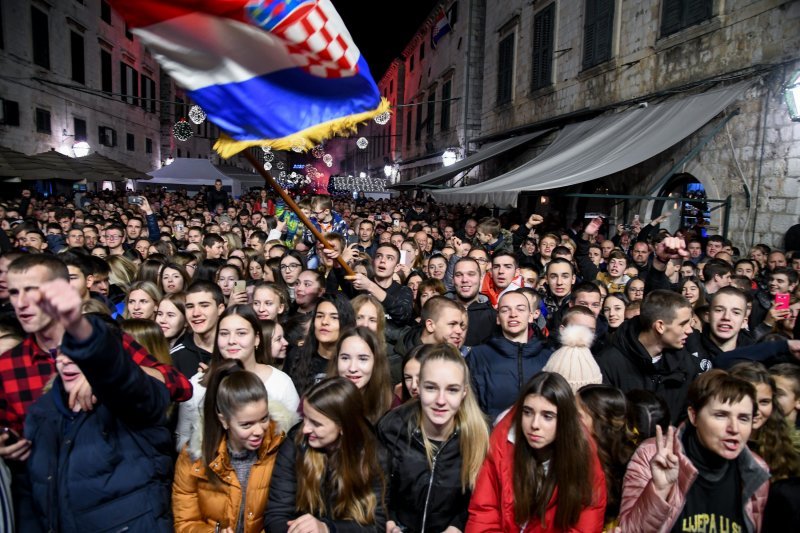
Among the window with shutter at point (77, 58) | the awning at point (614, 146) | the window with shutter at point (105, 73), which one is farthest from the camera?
the window with shutter at point (105, 73)

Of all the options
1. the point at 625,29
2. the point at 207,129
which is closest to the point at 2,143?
the point at 625,29

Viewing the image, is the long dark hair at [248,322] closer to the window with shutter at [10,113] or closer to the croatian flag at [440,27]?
the window with shutter at [10,113]

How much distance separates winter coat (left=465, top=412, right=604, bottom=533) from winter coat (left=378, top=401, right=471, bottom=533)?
175 mm

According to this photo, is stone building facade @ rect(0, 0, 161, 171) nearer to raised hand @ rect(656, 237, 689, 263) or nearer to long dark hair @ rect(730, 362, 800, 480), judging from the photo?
raised hand @ rect(656, 237, 689, 263)

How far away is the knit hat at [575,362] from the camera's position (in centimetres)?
346

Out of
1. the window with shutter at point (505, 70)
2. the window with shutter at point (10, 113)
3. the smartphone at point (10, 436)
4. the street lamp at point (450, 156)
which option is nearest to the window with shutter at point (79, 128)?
the window with shutter at point (10, 113)

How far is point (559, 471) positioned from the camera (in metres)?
2.57

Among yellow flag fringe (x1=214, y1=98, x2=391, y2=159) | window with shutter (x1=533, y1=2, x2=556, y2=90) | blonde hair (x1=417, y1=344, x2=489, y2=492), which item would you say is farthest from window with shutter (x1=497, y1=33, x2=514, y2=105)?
blonde hair (x1=417, y1=344, x2=489, y2=492)

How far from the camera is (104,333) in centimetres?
201

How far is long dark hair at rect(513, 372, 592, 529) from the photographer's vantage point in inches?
100

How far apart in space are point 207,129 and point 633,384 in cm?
4830

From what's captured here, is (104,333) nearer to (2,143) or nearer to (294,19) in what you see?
(294,19)

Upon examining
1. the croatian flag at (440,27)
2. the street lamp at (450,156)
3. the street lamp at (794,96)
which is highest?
the croatian flag at (440,27)

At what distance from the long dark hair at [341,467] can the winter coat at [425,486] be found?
14cm
